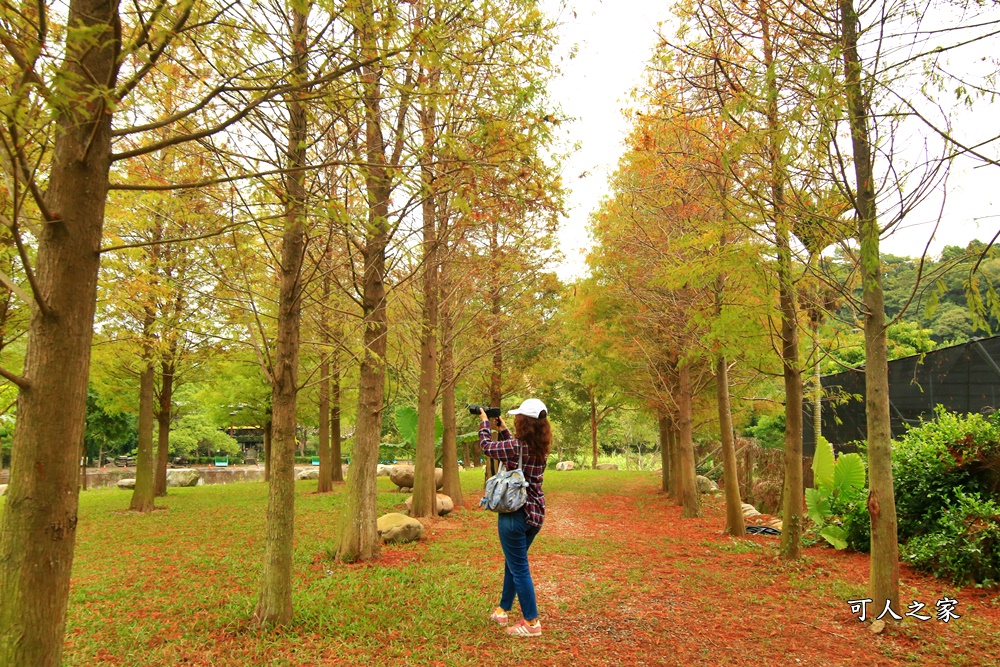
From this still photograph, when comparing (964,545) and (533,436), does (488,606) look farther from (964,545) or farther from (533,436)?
(964,545)

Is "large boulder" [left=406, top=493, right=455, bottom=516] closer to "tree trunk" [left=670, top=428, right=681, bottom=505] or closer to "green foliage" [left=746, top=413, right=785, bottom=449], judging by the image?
"tree trunk" [left=670, top=428, right=681, bottom=505]

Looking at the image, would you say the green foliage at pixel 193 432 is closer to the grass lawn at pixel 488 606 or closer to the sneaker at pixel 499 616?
the grass lawn at pixel 488 606

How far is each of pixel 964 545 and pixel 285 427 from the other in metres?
6.52

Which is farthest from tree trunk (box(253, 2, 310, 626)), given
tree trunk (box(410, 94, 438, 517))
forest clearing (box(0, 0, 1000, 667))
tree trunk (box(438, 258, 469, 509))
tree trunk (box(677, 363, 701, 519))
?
tree trunk (box(677, 363, 701, 519))

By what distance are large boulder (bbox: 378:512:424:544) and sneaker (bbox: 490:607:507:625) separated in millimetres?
3879

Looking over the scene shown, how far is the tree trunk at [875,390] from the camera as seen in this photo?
4.61 metres

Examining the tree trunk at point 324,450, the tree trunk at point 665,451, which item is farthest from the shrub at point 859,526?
the tree trunk at point 324,450

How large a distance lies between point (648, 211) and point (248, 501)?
10983 mm

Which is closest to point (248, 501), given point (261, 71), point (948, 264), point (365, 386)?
point (365, 386)

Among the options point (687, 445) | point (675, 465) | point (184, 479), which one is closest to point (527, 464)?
point (687, 445)

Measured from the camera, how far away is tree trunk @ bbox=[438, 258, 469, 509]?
11.0 metres

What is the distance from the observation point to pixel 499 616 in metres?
4.56

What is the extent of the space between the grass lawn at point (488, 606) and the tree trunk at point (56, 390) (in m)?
1.80

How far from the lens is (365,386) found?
7172mm
